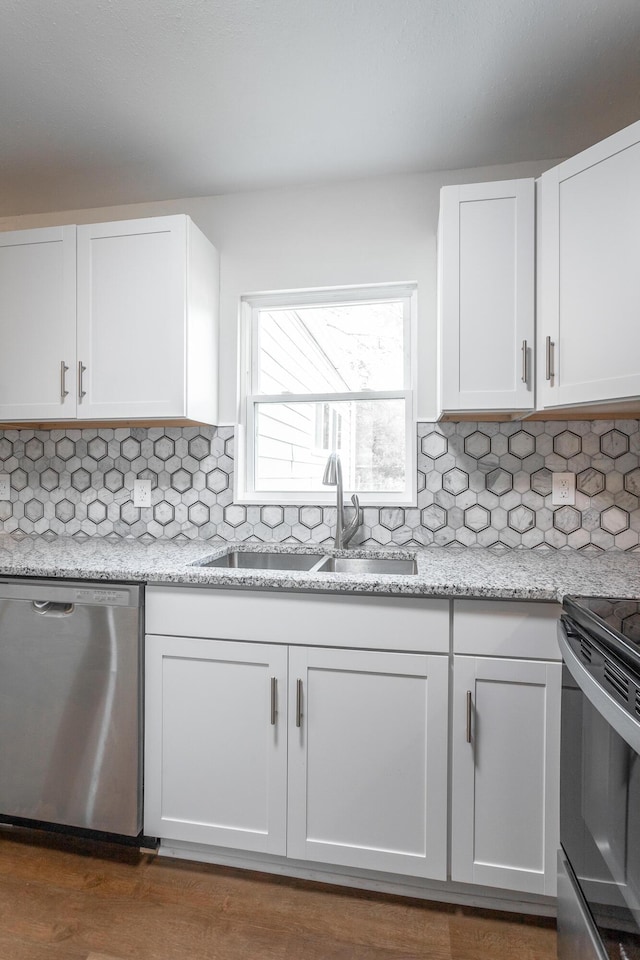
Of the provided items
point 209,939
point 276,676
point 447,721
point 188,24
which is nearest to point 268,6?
point 188,24

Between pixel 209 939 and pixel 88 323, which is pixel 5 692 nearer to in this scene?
pixel 209 939

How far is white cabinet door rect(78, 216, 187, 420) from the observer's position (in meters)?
2.04

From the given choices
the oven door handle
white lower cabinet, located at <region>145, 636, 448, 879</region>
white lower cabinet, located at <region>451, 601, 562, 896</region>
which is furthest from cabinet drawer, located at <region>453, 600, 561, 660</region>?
the oven door handle

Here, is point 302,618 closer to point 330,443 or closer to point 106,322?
point 330,443

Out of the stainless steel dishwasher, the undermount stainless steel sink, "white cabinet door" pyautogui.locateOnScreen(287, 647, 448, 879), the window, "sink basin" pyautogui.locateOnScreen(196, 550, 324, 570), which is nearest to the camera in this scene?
"white cabinet door" pyautogui.locateOnScreen(287, 647, 448, 879)

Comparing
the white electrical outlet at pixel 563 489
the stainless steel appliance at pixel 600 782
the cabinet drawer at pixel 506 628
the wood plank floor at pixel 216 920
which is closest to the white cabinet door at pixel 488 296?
the white electrical outlet at pixel 563 489

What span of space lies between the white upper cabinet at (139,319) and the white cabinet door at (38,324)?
6 centimetres

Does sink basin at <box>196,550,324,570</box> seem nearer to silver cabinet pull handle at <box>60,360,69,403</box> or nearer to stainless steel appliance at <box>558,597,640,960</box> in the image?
silver cabinet pull handle at <box>60,360,69,403</box>

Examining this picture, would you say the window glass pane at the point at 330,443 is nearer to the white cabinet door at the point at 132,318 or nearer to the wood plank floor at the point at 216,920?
the white cabinet door at the point at 132,318

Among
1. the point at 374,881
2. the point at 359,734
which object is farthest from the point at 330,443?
the point at 374,881

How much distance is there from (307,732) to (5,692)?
999 millimetres

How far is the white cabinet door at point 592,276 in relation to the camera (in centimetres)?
155

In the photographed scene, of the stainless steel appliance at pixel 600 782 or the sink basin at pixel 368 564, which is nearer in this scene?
the stainless steel appliance at pixel 600 782

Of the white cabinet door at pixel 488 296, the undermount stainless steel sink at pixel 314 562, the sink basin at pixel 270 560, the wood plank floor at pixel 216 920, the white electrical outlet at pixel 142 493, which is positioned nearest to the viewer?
the wood plank floor at pixel 216 920
